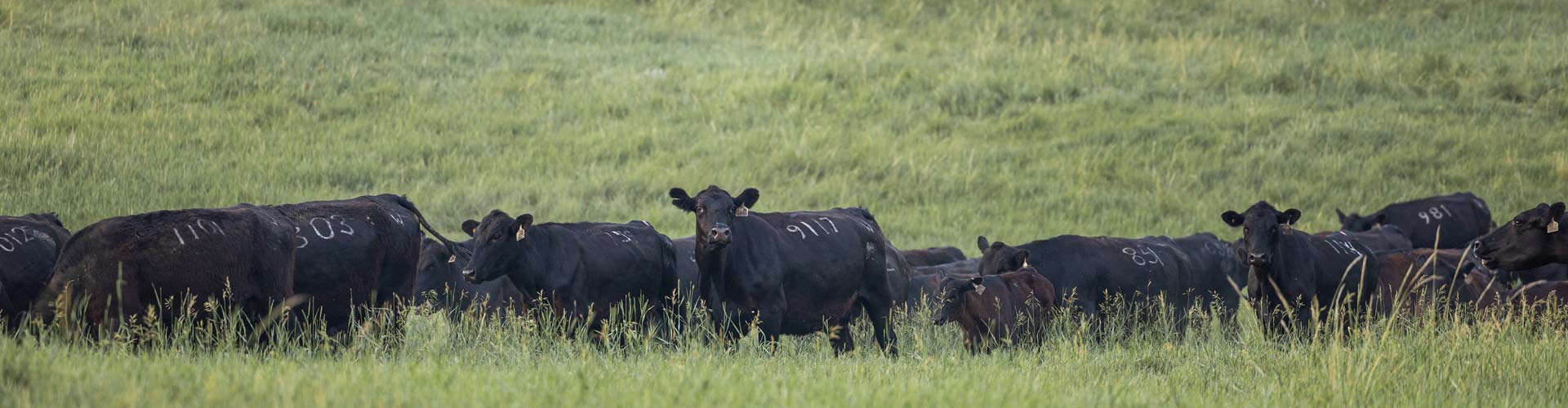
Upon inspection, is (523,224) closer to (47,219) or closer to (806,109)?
(47,219)

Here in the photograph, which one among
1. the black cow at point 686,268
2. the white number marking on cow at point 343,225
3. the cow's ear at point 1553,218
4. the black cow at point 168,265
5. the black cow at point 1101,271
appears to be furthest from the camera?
the black cow at point 1101,271

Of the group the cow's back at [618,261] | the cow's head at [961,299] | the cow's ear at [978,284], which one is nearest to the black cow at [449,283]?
the cow's back at [618,261]

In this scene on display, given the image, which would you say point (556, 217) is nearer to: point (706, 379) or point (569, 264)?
point (569, 264)

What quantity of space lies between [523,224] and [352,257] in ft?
4.45

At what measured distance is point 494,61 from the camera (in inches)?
1142

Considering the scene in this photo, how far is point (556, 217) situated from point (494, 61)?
8.56 m

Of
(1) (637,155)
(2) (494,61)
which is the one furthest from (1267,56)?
(2) (494,61)

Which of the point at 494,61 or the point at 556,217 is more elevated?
the point at 494,61

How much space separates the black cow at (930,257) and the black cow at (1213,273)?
8.82 feet

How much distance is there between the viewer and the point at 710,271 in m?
11.5

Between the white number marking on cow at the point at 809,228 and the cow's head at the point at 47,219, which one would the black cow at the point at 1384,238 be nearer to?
the white number marking on cow at the point at 809,228

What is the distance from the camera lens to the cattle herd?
8.83 m

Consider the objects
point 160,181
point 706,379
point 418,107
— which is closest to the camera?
point 706,379

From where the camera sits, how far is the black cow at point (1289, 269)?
472 inches
